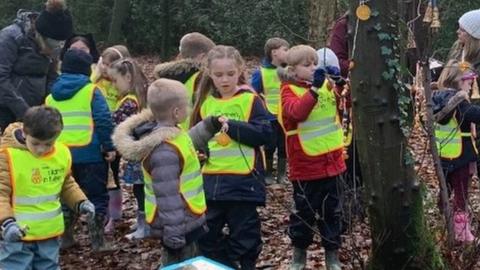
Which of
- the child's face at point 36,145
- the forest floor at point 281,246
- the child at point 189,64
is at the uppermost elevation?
the child at point 189,64

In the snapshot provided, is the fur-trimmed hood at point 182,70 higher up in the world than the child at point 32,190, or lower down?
higher up

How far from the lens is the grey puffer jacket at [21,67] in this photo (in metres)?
7.42

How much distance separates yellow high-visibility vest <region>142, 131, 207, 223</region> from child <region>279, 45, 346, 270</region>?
1.04 meters

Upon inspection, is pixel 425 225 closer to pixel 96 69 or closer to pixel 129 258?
pixel 129 258

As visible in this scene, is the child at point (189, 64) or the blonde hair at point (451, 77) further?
the child at point (189, 64)

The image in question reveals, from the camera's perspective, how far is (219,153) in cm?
581

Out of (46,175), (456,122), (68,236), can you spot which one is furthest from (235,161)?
(68,236)

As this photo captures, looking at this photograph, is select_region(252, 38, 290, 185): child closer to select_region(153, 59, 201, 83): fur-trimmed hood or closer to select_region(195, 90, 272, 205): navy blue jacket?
select_region(153, 59, 201, 83): fur-trimmed hood

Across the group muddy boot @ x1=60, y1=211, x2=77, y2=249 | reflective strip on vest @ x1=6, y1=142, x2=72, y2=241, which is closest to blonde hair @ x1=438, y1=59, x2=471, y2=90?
reflective strip on vest @ x1=6, y1=142, x2=72, y2=241

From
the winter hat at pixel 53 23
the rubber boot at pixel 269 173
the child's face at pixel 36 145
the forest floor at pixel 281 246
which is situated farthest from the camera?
the rubber boot at pixel 269 173

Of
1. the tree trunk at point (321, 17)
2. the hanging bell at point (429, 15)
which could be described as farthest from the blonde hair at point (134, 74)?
the tree trunk at point (321, 17)

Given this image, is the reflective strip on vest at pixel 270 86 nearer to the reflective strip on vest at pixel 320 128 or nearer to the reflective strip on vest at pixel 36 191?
the reflective strip on vest at pixel 320 128

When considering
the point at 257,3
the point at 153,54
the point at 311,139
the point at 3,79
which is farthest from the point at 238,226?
the point at 153,54

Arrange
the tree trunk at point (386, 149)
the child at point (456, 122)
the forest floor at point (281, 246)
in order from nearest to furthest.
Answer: the tree trunk at point (386, 149) → the forest floor at point (281, 246) → the child at point (456, 122)
